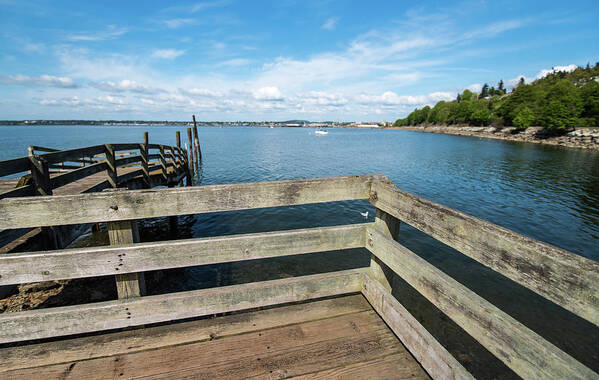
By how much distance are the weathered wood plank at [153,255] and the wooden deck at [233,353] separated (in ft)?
2.26

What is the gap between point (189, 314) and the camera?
8.70 ft

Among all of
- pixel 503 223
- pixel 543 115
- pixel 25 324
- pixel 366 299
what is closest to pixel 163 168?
pixel 25 324

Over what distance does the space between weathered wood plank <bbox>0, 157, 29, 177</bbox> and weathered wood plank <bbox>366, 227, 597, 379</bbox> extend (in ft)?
19.3

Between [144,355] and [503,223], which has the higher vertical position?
[144,355]

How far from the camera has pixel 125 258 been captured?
93.1 inches

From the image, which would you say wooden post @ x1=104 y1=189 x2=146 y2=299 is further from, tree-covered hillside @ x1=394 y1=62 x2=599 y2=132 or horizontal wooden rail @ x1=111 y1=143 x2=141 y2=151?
tree-covered hillside @ x1=394 y1=62 x2=599 y2=132

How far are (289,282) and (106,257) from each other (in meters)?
1.71

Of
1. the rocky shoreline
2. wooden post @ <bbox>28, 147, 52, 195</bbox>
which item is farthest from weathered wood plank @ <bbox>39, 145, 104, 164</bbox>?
the rocky shoreline

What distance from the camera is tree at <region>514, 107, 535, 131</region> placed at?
69875mm

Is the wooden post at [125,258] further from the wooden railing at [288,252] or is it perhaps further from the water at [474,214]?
the water at [474,214]

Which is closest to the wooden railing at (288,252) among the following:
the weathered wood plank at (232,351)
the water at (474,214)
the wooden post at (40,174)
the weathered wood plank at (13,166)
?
the weathered wood plank at (232,351)

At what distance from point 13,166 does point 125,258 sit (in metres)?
4.02

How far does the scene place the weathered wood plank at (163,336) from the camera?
90.8 inches

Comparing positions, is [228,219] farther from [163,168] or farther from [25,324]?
[25,324]
